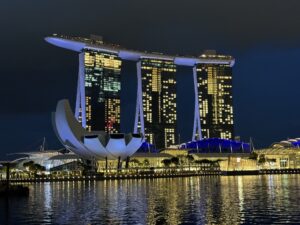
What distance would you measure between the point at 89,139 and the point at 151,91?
6467 centimetres

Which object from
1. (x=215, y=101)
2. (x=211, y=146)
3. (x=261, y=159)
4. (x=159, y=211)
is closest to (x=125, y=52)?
(x=211, y=146)

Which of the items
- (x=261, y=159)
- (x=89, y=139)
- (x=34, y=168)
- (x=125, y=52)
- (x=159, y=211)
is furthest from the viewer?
(x=125, y=52)

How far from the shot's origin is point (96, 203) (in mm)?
42000

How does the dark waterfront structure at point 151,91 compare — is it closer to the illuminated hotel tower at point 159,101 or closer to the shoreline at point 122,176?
the illuminated hotel tower at point 159,101

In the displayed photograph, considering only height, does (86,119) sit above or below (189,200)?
above

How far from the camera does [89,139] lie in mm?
106938

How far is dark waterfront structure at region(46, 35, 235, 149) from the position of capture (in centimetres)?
15025

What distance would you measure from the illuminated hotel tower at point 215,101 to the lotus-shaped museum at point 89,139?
67.6 metres

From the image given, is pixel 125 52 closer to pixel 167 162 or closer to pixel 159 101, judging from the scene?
pixel 159 101

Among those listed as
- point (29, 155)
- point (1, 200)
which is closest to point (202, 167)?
point (29, 155)

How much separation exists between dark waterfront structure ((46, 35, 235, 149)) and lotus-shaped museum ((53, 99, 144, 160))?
30131mm

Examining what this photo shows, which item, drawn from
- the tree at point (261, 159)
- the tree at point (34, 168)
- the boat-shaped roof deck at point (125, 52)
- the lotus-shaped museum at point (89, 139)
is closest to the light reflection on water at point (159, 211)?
the lotus-shaped museum at point (89, 139)

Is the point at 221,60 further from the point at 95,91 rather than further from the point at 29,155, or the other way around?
the point at 29,155

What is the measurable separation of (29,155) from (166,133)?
48.7 meters
